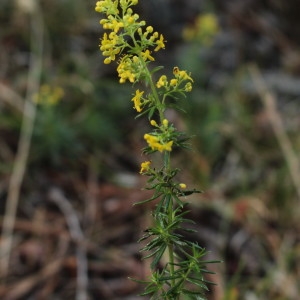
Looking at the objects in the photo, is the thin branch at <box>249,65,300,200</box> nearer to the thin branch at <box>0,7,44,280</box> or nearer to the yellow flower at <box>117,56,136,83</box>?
the thin branch at <box>0,7,44,280</box>

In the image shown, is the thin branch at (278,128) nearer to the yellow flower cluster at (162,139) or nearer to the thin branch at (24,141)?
the thin branch at (24,141)

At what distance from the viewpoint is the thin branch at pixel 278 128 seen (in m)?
3.65

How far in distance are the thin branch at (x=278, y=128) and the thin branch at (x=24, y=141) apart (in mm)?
1844

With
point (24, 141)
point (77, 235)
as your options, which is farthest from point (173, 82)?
point (24, 141)

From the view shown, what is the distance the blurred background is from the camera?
3215mm

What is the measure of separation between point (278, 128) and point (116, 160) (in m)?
1.30

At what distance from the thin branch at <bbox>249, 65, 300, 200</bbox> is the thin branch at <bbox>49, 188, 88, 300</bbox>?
1488 mm

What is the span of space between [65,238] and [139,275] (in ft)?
1.84

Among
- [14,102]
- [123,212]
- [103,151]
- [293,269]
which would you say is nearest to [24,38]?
[14,102]

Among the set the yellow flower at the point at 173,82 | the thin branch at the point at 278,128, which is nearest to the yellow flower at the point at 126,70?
the yellow flower at the point at 173,82

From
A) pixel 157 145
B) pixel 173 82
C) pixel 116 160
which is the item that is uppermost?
pixel 116 160

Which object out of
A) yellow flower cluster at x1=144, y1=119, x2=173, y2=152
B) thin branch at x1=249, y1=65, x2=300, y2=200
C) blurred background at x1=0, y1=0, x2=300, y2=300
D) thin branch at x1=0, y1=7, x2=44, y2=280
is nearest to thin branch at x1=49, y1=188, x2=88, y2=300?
blurred background at x1=0, y1=0, x2=300, y2=300

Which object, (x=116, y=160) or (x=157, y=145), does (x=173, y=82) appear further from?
(x=116, y=160)

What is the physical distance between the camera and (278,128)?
4148mm
